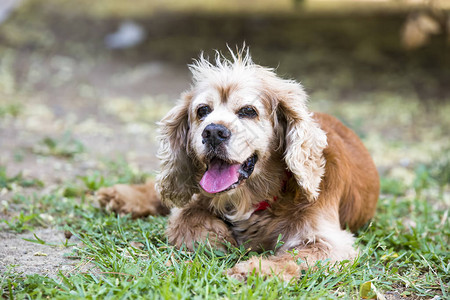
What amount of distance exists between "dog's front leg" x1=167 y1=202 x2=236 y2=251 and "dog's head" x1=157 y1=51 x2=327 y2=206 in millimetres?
127

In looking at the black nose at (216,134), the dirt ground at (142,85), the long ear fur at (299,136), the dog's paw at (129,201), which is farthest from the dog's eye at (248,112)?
the dirt ground at (142,85)

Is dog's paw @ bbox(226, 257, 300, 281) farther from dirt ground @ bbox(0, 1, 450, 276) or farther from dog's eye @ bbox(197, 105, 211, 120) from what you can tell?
dirt ground @ bbox(0, 1, 450, 276)

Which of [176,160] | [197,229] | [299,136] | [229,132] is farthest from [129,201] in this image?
[299,136]

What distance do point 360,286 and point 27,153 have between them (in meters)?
4.45

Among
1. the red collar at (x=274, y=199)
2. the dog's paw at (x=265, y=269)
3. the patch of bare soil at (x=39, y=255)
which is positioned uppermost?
the red collar at (x=274, y=199)

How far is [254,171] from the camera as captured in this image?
3234mm

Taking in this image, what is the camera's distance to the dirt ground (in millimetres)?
6340

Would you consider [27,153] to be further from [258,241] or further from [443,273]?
[443,273]

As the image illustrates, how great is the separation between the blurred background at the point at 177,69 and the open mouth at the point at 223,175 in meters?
2.41

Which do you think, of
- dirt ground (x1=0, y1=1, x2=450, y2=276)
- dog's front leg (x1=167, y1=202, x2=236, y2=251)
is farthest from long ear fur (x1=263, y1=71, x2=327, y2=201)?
dirt ground (x1=0, y1=1, x2=450, y2=276)

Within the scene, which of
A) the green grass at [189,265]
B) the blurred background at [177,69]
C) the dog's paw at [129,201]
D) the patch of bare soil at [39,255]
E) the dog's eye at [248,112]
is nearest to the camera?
the green grass at [189,265]

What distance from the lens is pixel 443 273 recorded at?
3.25 meters

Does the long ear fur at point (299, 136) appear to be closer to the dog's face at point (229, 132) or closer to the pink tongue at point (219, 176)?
the dog's face at point (229, 132)

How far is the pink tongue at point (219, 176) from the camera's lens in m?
3.08
